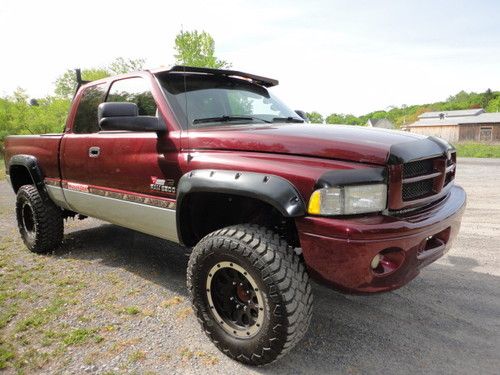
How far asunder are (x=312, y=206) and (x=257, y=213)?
751mm

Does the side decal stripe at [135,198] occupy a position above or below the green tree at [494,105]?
below

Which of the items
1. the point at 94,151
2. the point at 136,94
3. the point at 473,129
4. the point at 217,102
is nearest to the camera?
the point at 217,102

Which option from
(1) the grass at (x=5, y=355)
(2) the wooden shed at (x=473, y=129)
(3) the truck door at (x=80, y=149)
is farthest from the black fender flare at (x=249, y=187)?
(2) the wooden shed at (x=473, y=129)

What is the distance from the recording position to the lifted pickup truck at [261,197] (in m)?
2.08

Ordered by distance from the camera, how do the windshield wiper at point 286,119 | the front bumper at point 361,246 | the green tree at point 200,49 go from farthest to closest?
1. the green tree at point 200,49
2. the windshield wiper at point 286,119
3. the front bumper at point 361,246

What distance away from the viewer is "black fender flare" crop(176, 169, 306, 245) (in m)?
2.10

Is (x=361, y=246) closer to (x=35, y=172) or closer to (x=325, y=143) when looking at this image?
(x=325, y=143)

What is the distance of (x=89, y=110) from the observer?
13.0 feet

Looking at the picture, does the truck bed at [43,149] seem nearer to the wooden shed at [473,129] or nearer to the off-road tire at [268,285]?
the off-road tire at [268,285]

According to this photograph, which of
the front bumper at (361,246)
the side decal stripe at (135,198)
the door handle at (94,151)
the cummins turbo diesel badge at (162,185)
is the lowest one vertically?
the front bumper at (361,246)

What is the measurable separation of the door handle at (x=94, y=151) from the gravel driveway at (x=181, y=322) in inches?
49.6

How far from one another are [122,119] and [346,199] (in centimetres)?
166

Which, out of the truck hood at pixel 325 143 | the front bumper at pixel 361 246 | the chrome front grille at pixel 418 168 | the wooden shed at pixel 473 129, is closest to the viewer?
the front bumper at pixel 361 246

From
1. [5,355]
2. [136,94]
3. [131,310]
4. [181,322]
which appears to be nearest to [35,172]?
[136,94]
